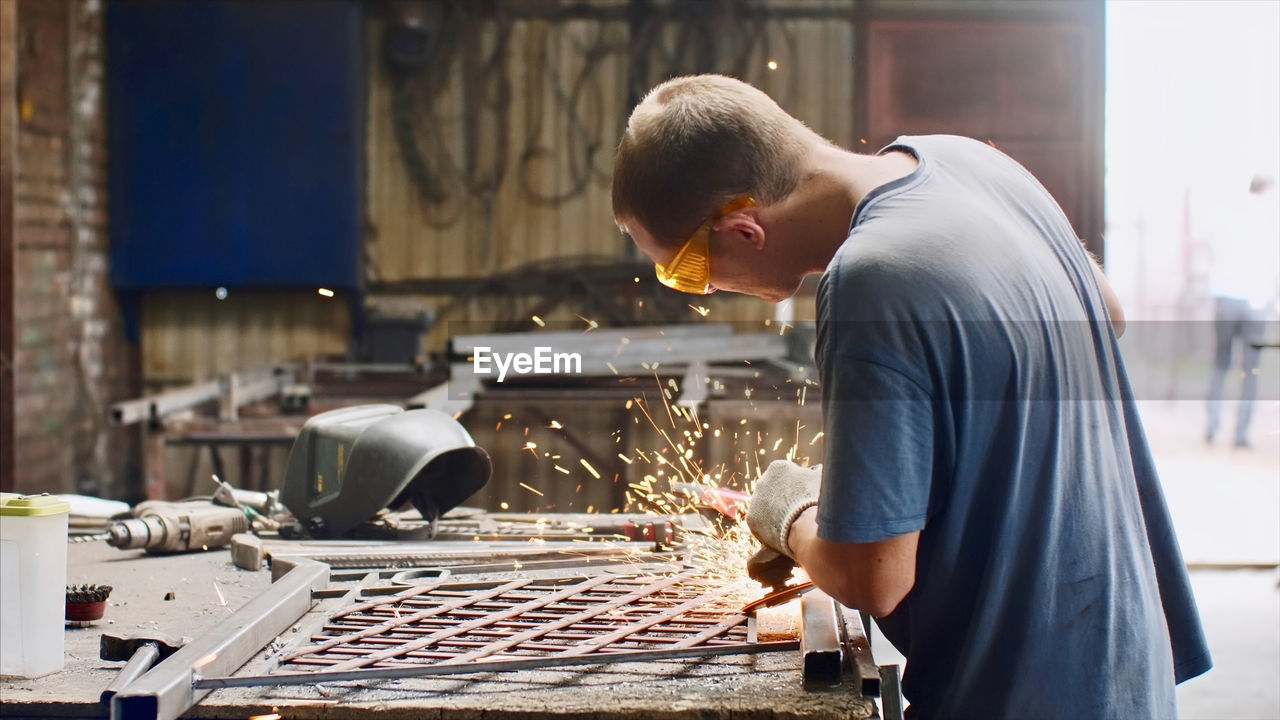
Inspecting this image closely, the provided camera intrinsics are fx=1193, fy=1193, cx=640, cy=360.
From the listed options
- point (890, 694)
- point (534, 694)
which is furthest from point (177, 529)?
point (890, 694)

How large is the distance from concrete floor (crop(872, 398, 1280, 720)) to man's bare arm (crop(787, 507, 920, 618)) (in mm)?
1021

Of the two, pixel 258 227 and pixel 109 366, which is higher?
pixel 258 227

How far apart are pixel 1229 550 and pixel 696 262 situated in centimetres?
554

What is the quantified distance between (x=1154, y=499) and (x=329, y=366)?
551 cm

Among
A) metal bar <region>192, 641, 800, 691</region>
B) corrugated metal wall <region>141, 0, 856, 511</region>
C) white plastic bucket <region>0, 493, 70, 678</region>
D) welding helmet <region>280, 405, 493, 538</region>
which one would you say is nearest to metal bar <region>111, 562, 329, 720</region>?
metal bar <region>192, 641, 800, 691</region>

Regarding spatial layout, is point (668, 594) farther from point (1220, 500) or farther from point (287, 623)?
point (1220, 500)

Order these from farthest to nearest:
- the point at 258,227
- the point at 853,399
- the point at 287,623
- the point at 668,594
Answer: the point at 258,227, the point at 668,594, the point at 287,623, the point at 853,399

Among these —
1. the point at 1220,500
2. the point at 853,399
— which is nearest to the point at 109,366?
the point at 1220,500

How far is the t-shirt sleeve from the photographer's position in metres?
1.26

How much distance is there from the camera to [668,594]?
208 cm

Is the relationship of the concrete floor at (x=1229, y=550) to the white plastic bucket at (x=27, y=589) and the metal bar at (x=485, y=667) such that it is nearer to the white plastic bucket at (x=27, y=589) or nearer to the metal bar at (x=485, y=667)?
the metal bar at (x=485, y=667)

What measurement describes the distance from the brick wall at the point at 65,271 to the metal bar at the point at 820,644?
628cm

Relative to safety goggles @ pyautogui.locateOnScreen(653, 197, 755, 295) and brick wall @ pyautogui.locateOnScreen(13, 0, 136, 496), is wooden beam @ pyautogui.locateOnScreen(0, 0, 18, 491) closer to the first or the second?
safety goggles @ pyautogui.locateOnScreen(653, 197, 755, 295)

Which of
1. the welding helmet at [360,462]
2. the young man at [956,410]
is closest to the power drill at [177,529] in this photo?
the welding helmet at [360,462]
